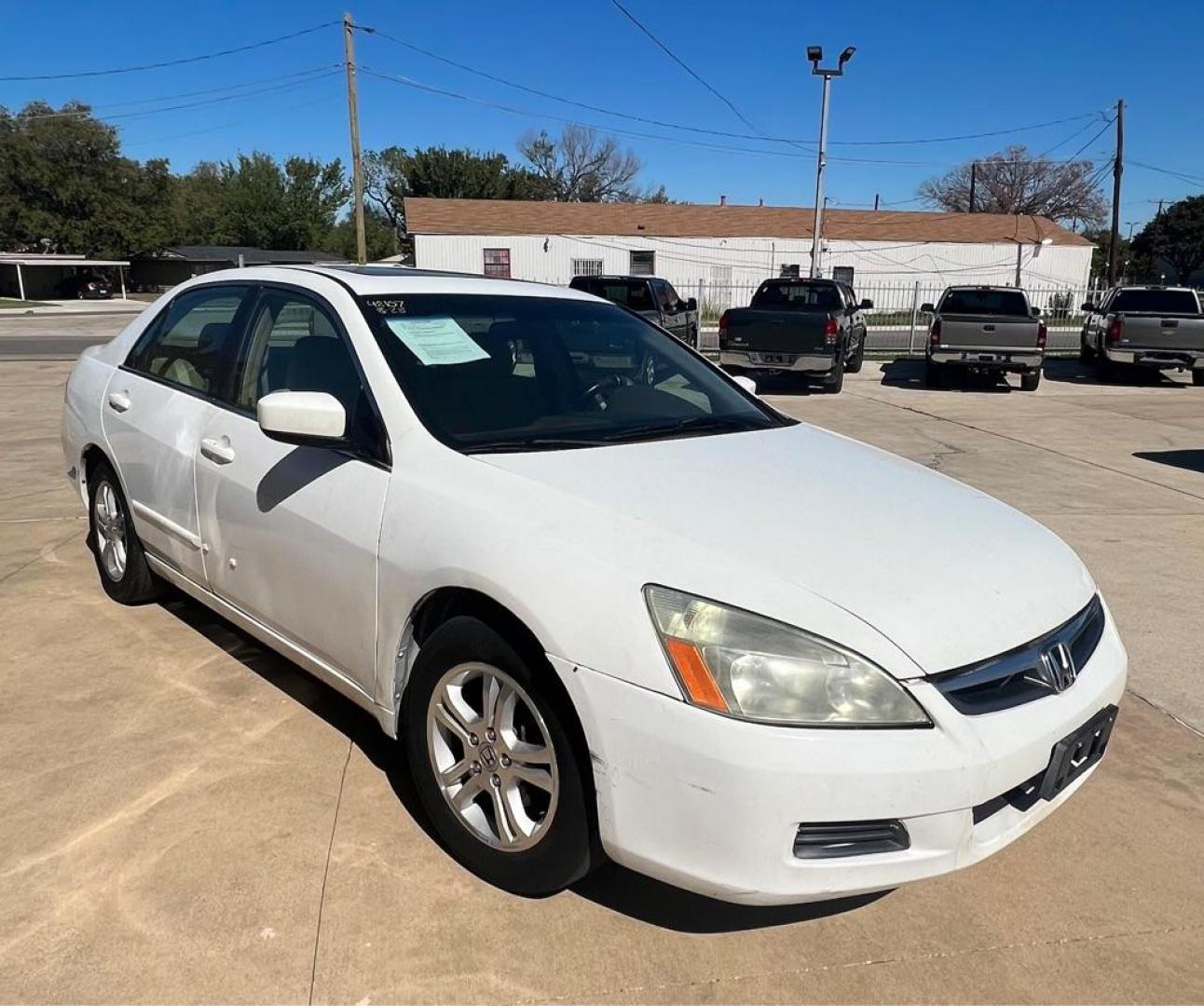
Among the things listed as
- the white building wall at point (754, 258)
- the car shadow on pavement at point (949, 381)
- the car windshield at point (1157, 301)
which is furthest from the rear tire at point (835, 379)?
the white building wall at point (754, 258)

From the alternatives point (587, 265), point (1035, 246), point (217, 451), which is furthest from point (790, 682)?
point (1035, 246)

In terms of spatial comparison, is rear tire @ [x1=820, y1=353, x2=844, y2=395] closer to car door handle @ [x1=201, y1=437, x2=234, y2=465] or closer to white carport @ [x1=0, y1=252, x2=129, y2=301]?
car door handle @ [x1=201, y1=437, x2=234, y2=465]

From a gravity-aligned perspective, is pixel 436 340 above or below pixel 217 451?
above

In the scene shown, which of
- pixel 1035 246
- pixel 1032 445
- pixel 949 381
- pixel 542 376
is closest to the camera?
pixel 542 376

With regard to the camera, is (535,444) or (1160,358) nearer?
(535,444)

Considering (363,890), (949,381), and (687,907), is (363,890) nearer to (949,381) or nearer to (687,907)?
(687,907)

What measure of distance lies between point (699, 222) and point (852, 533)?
39756 mm

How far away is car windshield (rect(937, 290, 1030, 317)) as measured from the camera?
15867 millimetres

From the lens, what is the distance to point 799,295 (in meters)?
16.9

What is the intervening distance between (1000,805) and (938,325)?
48.1 ft

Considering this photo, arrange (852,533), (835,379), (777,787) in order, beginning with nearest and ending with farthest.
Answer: (777,787) < (852,533) < (835,379)

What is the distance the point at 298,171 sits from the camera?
7275 centimetres

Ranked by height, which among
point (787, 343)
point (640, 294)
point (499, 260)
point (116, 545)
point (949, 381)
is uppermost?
point (499, 260)

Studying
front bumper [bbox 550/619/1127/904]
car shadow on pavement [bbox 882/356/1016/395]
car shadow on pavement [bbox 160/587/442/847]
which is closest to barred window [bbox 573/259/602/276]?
car shadow on pavement [bbox 882/356/1016/395]
